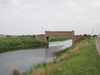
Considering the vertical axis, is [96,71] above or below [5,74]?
above

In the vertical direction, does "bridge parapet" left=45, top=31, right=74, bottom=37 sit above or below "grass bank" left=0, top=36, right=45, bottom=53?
above

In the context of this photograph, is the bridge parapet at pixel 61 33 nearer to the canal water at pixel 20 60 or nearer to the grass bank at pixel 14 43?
the grass bank at pixel 14 43

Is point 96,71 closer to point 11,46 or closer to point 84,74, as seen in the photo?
point 84,74

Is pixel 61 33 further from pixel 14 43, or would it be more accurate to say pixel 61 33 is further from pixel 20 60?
pixel 20 60

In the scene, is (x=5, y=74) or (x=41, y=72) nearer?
(x=41, y=72)

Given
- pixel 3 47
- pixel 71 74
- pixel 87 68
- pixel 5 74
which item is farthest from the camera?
pixel 3 47

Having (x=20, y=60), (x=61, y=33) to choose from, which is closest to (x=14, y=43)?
(x=61, y=33)

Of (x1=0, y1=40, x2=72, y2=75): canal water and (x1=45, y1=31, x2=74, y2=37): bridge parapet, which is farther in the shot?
(x1=45, y1=31, x2=74, y2=37): bridge parapet

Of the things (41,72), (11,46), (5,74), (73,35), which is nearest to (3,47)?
(11,46)

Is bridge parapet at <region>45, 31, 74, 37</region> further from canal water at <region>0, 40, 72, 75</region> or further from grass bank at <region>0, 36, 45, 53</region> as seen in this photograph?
canal water at <region>0, 40, 72, 75</region>

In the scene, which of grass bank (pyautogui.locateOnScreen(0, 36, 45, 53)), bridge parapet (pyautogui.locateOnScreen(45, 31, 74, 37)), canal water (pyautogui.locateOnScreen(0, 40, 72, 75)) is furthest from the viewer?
bridge parapet (pyautogui.locateOnScreen(45, 31, 74, 37))

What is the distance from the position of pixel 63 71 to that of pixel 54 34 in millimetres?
→ 51611

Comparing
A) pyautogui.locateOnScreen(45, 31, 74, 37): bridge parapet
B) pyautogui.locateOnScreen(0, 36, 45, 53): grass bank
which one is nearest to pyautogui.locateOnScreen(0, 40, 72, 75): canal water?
pyautogui.locateOnScreen(0, 36, 45, 53): grass bank

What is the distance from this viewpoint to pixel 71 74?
10.8 meters
